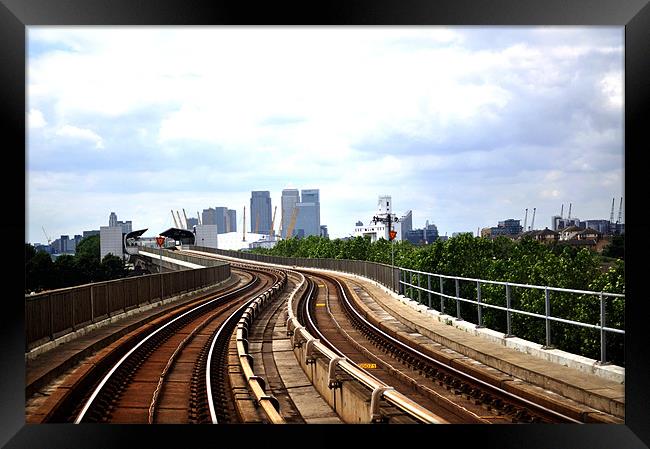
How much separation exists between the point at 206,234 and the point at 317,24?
76.4 meters

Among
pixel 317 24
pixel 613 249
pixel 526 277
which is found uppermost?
pixel 317 24

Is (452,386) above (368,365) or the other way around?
above

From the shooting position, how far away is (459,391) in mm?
9602

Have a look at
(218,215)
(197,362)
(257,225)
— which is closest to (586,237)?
(197,362)

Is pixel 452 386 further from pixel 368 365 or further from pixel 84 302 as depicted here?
pixel 84 302

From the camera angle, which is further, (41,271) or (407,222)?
(407,222)

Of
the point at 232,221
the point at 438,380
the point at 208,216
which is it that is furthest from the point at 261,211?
the point at 438,380

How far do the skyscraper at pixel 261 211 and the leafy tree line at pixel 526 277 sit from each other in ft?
390

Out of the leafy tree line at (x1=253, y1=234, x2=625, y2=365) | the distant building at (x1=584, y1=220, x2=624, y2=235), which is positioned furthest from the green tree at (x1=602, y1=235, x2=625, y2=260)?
the distant building at (x1=584, y1=220, x2=624, y2=235)

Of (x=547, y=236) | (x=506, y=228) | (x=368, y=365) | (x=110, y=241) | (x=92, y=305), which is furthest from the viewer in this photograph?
(x=506, y=228)

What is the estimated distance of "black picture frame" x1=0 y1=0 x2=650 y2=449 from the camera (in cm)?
720

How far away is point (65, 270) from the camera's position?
164ft

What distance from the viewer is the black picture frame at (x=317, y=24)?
7.20 m

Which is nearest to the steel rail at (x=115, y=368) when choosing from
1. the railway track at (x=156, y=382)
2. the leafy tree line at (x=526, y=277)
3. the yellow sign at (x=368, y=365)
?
the railway track at (x=156, y=382)
